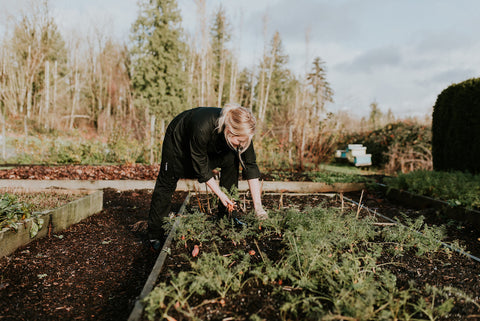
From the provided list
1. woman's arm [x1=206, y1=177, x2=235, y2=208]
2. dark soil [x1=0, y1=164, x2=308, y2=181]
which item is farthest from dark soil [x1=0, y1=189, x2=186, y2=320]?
dark soil [x1=0, y1=164, x2=308, y2=181]

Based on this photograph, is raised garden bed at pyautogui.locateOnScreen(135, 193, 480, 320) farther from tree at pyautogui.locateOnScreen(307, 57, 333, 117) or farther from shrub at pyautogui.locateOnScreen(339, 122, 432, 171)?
shrub at pyautogui.locateOnScreen(339, 122, 432, 171)

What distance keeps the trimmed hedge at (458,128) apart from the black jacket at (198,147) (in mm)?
4865

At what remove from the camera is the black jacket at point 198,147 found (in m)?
2.50

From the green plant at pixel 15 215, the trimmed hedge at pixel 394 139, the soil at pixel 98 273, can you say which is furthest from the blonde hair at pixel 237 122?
the trimmed hedge at pixel 394 139

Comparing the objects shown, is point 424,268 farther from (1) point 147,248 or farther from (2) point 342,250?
(1) point 147,248

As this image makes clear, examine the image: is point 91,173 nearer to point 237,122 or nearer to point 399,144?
point 237,122

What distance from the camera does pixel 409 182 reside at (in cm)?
514

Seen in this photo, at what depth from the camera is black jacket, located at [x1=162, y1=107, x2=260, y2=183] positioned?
2.50 m

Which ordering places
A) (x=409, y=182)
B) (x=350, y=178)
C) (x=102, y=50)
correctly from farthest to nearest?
(x=102, y=50)
(x=350, y=178)
(x=409, y=182)

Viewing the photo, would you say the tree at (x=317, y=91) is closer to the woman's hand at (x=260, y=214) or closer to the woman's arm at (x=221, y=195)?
the woman's hand at (x=260, y=214)

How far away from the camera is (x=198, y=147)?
2496 mm

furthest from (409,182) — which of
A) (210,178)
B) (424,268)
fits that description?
(210,178)

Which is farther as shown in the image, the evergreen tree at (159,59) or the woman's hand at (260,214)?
the evergreen tree at (159,59)

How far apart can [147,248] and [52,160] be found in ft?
20.5
